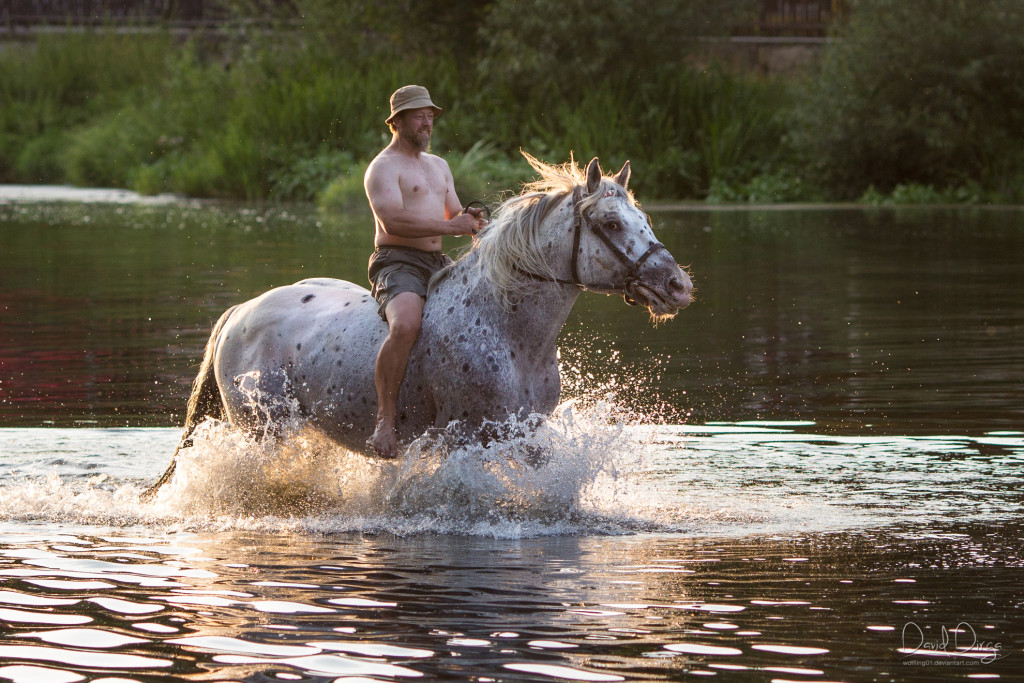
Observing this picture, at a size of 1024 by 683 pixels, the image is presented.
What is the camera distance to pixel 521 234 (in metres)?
7.55

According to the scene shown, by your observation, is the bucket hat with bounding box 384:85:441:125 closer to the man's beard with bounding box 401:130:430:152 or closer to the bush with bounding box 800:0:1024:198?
the man's beard with bounding box 401:130:430:152

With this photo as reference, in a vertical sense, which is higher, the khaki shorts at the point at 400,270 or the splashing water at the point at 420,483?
the khaki shorts at the point at 400,270

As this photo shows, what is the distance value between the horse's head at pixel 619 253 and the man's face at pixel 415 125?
84 centimetres

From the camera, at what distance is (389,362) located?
7.54 metres

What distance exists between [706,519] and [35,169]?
37.0 meters

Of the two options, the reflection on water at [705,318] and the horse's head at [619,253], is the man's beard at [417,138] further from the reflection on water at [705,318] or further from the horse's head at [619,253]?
the reflection on water at [705,318]

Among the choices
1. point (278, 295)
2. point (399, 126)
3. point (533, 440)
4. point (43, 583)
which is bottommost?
point (43, 583)

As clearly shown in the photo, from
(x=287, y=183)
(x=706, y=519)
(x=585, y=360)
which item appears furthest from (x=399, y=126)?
(x=287, y=183)

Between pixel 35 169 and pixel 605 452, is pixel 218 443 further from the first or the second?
pixel 35 169

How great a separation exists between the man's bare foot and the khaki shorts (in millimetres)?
517

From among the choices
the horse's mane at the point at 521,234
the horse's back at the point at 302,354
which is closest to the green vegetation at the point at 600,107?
the horse's back at the point at 302,354

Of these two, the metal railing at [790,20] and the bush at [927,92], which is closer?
the bush at [927,92]

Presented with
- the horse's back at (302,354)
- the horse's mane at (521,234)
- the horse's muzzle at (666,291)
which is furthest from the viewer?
the horse's back at (302,354)
